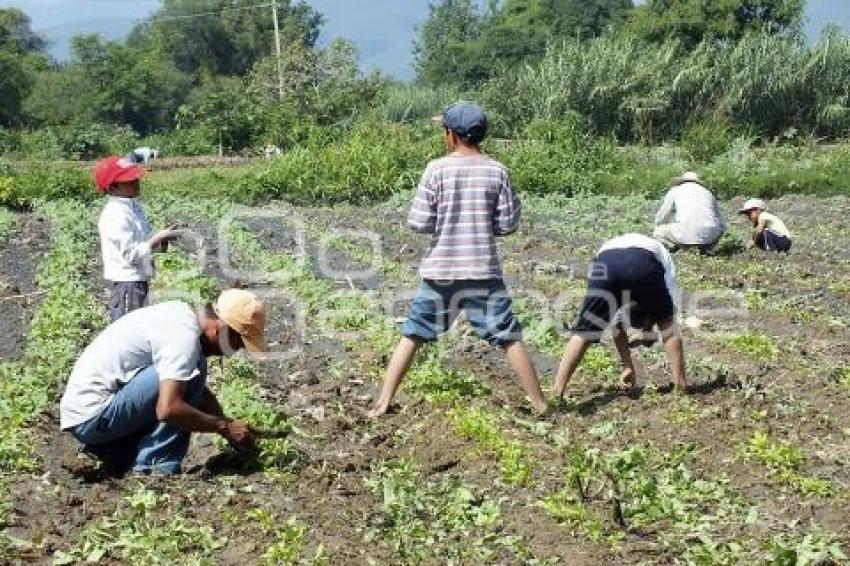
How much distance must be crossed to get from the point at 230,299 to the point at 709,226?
8.37 meters

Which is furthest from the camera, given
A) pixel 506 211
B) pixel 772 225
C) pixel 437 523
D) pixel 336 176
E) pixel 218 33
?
pixel 218 33

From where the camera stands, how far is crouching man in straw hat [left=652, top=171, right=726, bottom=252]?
1249 cm

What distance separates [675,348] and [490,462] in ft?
5.25

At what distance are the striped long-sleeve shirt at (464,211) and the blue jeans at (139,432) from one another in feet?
5.33

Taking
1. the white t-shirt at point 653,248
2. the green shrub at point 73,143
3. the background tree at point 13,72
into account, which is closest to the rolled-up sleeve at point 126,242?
the white t-shirt at point 653,248

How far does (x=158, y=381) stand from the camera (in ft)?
17.4

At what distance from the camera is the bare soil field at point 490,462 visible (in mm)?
4641

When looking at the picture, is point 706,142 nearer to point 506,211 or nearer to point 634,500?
point 506,211

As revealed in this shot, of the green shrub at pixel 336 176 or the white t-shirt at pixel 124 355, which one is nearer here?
the white t-shirt at pixel 124 355

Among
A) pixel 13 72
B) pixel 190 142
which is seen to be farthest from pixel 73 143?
pixel 13 72

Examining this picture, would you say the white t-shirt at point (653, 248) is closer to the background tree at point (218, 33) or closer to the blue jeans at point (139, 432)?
the blue jeans at point (139, 432)

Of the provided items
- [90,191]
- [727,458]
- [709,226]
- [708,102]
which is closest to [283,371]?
[727,458]

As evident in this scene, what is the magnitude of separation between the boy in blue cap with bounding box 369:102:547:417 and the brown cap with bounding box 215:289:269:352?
1441 mm

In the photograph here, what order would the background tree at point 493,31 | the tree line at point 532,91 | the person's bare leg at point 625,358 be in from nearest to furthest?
the person's bare leg at point 625,358, the tree line at point 532,91, the background tree at point 493,31
